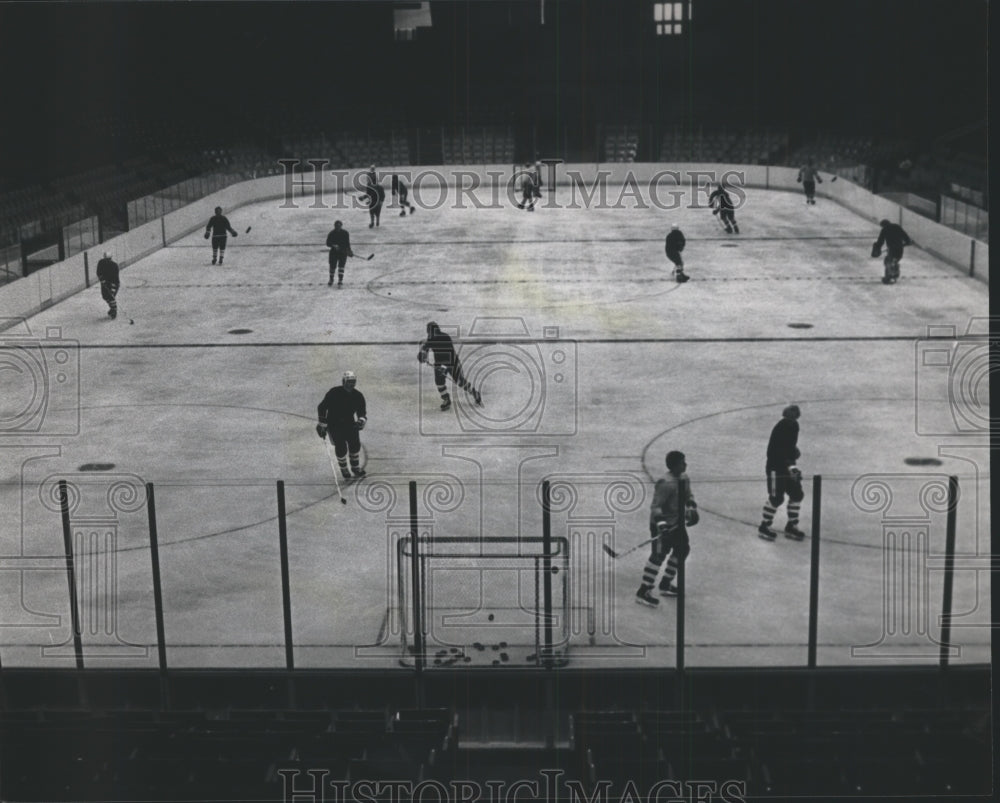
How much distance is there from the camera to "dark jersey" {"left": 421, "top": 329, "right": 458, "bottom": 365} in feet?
66.0

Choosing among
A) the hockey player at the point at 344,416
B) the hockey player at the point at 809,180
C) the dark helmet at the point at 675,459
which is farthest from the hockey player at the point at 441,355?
the hockey player at the point at 809,180

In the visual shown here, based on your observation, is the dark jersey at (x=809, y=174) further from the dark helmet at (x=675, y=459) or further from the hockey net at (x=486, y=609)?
the dark helmet at (x=675, y=459)

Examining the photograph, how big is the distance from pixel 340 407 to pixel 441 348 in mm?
3477

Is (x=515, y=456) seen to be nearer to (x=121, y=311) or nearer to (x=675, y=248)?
(x=675, y=248)

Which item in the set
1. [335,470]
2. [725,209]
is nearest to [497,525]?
[335,470]

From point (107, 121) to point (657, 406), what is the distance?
3400cm

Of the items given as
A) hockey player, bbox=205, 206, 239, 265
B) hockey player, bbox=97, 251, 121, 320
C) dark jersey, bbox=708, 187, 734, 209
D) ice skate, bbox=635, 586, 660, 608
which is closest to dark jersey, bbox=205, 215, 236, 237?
hockey player, bbox=205, 206, 239, 265

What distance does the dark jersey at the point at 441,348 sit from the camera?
2011 centimetres

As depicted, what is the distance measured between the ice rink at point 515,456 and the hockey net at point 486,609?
0.05m

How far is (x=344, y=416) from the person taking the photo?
1711 cm

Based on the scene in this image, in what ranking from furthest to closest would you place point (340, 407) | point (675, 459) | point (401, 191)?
point (401, 191)
point (340, 407)
point (675, 459)

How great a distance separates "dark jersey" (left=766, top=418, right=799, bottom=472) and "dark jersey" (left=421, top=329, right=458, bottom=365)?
21.9ft

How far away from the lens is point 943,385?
73.0 feet

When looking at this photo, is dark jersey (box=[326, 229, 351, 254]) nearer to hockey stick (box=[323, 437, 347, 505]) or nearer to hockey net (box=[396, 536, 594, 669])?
hockey stick (box=[323, 437, 347, 505])
